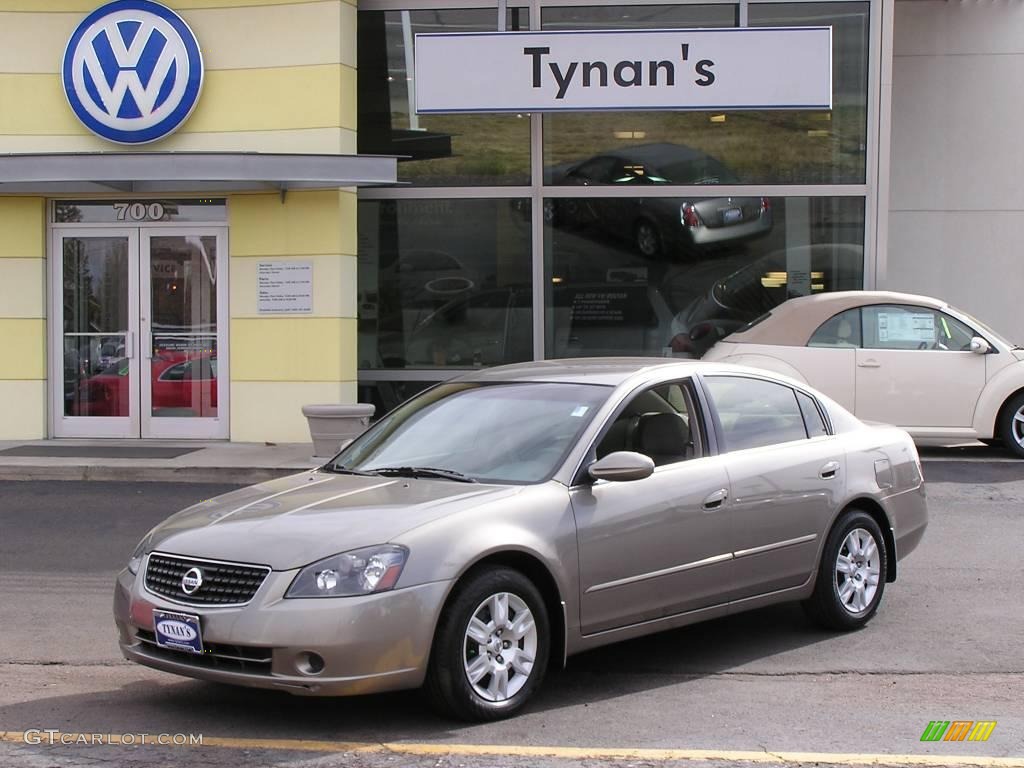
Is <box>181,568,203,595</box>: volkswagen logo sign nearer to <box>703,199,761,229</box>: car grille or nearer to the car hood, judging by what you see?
the car hood

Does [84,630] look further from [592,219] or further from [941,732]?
[592,219]

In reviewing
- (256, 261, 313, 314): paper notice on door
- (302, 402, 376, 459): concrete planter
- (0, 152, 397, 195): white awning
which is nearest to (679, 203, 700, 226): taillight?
(0, 152, 397, 195): white awning

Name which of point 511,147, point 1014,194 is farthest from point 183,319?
point 1014,194

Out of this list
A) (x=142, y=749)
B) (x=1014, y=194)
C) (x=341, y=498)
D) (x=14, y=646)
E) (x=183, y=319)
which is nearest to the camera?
(x=142, y=749)

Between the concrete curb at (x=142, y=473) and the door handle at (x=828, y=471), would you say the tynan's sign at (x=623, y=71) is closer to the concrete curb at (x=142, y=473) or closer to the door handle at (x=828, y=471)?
the concrete curb at (x=142, y=473)

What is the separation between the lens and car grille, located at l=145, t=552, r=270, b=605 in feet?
17.1

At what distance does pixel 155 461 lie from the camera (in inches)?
524

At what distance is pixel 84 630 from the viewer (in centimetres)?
735

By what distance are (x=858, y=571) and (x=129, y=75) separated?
424 inches

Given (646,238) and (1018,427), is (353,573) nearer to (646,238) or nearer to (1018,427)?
(1018,427)

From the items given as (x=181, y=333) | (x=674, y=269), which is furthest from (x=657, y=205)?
(x=181, y=333)

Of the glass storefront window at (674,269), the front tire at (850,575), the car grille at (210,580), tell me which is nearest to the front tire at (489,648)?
the car grille at (210,580)

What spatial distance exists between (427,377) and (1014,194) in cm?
872

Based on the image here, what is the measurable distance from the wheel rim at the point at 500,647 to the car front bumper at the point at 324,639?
0.23 m
